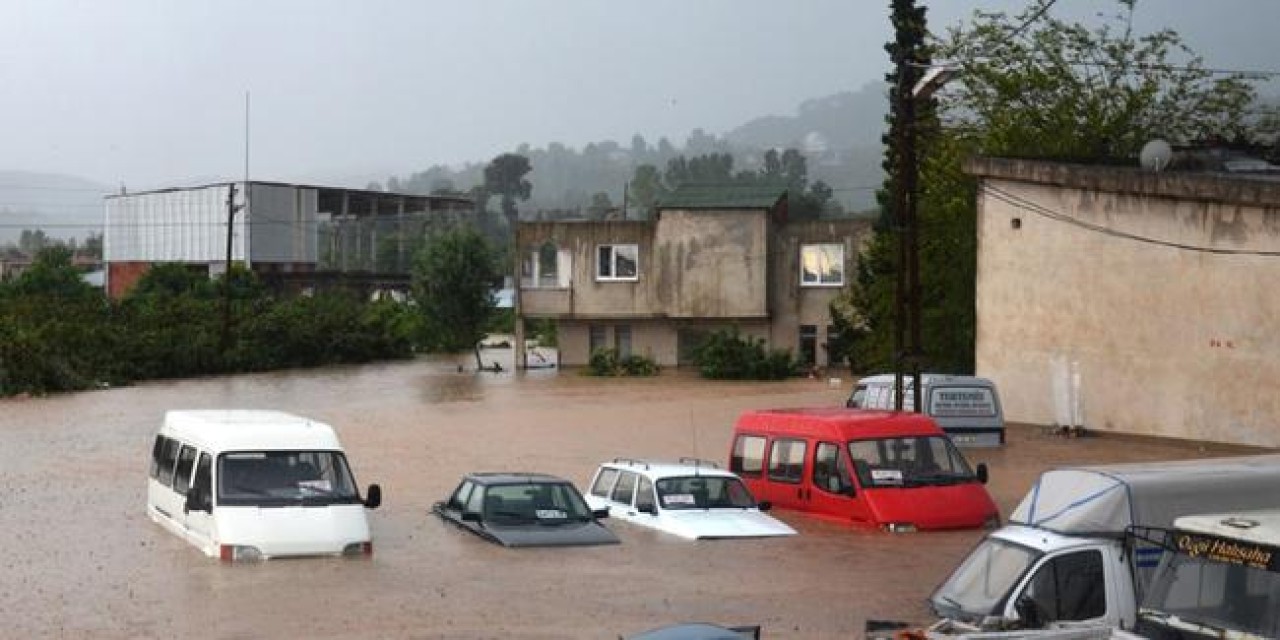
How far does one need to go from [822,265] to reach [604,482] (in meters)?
41.7

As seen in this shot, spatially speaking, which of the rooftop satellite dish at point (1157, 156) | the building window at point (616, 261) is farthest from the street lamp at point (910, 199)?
the building window at point (616, 261)

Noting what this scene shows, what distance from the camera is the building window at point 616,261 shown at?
219 feet

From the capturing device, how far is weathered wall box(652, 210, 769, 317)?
65.6 meters

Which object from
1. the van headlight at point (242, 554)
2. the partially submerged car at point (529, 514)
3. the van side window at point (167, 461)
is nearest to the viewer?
the van headlight at point (242, 554)

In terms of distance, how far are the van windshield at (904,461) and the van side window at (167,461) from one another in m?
9.58

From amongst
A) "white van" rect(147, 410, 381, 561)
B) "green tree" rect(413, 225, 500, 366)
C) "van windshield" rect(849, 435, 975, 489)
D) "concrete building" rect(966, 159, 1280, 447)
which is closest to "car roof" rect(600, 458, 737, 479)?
"van windshield" rect(849, 435, 975, 489)

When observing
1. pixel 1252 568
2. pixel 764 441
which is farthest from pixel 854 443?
pixel 1252 568

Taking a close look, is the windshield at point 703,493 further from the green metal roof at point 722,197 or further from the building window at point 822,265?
the building window at point 822,265

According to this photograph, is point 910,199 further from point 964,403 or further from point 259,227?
point 259,227

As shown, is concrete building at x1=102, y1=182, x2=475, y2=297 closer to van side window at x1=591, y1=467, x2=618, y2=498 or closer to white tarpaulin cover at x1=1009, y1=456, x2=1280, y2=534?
van side window at x1=591, y1=467, x2=618, y2=498

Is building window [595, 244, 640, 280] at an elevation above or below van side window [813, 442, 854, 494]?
A: above

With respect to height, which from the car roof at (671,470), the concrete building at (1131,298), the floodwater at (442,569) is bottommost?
the floodwater at (442,569)

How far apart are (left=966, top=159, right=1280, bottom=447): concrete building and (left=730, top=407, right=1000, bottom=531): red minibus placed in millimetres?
10448

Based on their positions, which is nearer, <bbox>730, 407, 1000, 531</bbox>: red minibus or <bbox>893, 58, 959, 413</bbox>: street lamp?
<bbox>730, 407, 1000, 531</bbox>: red minibus
